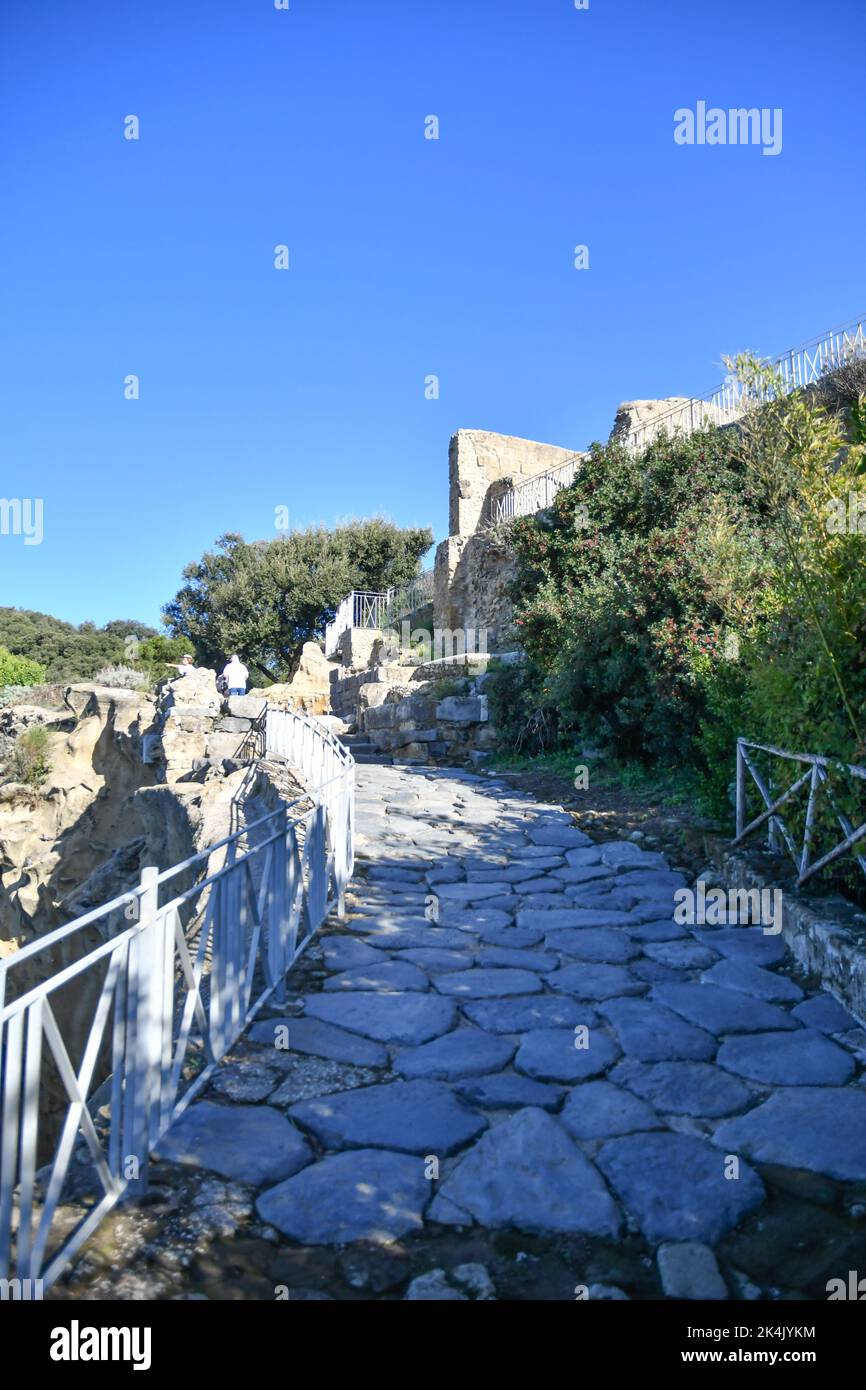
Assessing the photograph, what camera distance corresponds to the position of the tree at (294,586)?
31.2 meters

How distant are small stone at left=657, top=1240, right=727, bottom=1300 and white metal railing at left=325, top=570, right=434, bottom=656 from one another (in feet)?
73.3

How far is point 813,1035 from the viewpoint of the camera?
3.50 m

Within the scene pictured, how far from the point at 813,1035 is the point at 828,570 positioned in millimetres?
2164

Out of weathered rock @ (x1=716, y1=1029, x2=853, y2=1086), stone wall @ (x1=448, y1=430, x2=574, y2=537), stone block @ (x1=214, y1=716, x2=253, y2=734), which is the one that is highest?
stone wall @ (x1=448, y1=430, x2=574, y2=537)

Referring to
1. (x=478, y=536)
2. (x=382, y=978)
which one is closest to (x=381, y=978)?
(x=382, y=978)

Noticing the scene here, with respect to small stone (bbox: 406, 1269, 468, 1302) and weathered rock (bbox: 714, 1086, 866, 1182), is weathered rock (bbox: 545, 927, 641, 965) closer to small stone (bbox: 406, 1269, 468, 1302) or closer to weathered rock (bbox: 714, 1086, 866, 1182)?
weathered rock (bbox: 714, 1086, 866, 1182)

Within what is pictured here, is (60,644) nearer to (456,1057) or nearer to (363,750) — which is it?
(363,750)

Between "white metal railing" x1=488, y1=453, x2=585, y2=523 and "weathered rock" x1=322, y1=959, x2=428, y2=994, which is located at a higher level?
"white metal railing" x1=488, y1=453, x2=585, y2=523

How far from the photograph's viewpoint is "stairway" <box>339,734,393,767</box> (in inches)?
553

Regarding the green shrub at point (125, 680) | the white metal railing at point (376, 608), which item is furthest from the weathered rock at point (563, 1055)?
the green shrub at point (125, 680)

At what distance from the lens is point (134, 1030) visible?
248 centimetres

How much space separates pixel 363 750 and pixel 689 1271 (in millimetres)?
12758

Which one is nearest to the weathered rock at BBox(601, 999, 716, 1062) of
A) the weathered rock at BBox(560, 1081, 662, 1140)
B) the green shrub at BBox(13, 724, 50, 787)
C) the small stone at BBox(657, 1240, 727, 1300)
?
the weathered rock at BBox(560, 1081, 662, 1140)

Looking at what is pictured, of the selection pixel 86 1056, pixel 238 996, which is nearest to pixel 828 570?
pixel 238 996
